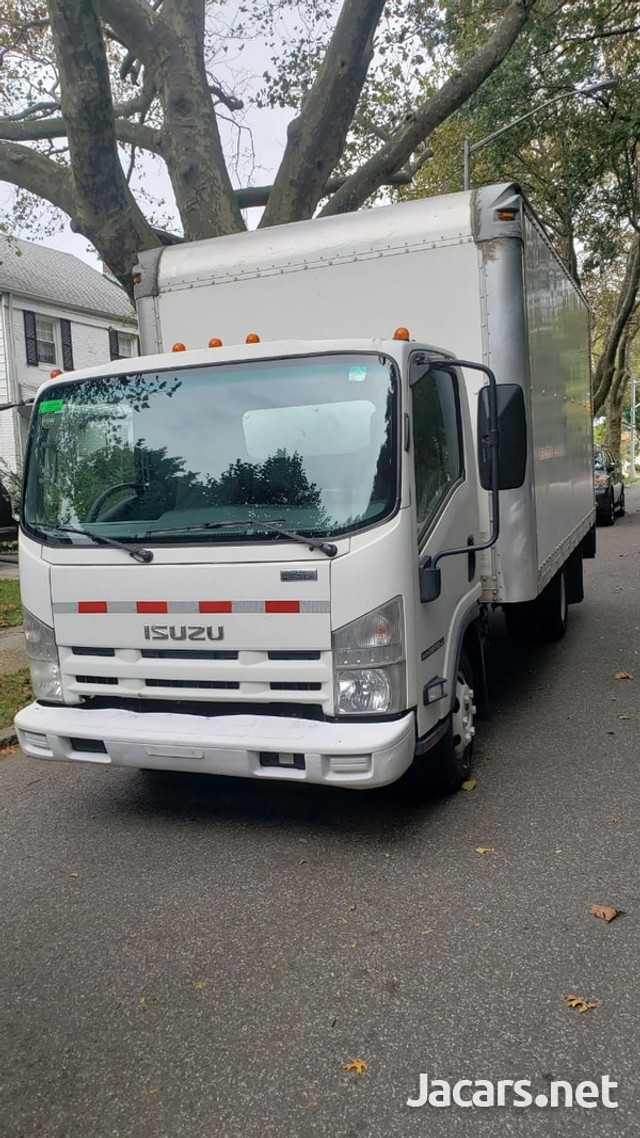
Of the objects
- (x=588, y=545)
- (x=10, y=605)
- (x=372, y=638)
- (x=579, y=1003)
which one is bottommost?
(x=579, y=1003)

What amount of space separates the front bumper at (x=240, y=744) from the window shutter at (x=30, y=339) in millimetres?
25385

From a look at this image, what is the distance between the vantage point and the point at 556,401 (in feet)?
22.5

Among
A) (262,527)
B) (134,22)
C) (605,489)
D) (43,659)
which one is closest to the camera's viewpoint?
(262,527)

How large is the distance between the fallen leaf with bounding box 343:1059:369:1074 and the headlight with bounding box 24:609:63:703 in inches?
92.6

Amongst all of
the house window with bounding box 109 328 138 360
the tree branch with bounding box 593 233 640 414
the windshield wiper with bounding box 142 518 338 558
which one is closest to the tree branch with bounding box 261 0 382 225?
the windshield wiper with bounding box 142 518 338 558

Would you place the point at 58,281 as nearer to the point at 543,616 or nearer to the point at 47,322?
the point at 47,322

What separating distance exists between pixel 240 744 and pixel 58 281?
30024 millimetres

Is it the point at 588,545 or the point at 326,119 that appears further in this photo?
the point at 588,545

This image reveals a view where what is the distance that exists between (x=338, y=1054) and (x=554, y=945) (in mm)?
986

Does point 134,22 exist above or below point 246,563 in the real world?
above

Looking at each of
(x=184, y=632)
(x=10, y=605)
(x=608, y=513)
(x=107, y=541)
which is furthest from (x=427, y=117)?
(x=608, y=513)

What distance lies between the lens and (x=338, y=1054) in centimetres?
279

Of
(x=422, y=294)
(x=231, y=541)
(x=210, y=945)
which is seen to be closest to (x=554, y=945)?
(x=210, y=945)

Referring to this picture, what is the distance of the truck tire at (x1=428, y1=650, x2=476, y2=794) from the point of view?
15.3 feet
